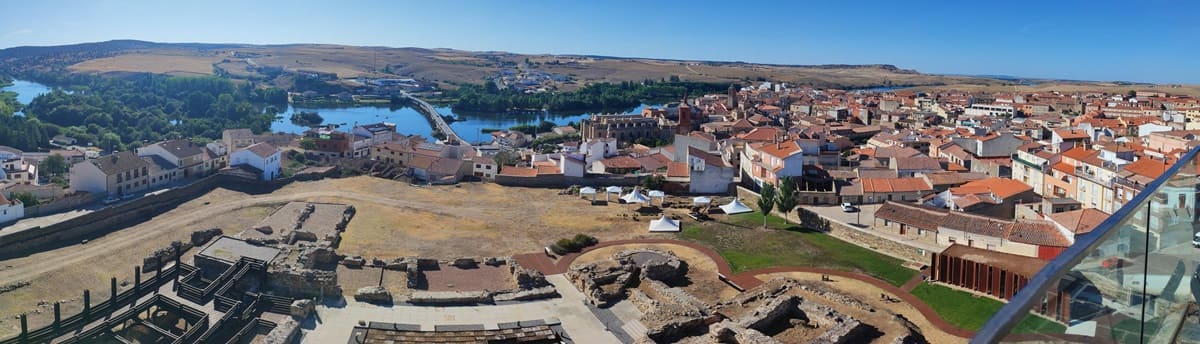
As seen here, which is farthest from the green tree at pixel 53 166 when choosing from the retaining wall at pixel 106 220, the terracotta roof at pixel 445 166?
the terracotta roof at pixel 445 166

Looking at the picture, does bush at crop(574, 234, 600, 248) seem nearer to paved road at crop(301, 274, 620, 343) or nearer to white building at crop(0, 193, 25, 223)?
paved road at crop(301, 274, 620, 343)

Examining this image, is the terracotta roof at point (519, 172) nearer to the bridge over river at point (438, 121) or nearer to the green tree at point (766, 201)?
the bridge over river at point (438, 121)

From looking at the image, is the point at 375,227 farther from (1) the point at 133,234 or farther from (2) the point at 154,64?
(2) the point at 154,64

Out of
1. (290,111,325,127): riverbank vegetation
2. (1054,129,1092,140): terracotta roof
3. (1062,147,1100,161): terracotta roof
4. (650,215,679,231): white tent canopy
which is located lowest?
(650,215,679,231): white tent canopy

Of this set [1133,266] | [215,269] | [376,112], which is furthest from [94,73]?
[1133,266]

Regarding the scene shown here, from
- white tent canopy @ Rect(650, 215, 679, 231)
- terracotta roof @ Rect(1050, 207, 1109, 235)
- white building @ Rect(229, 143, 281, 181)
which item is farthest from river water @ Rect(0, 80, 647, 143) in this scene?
terracotta roof @ Rect(1050, 207, 1109, 235)

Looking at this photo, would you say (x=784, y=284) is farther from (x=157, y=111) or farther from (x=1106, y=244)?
(x=157, y=111)

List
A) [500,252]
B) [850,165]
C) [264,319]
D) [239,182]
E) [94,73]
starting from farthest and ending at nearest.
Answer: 1. [94,73]
2. [850,165]
3. [239,182]
4. [500,252]
5. [264,319]
